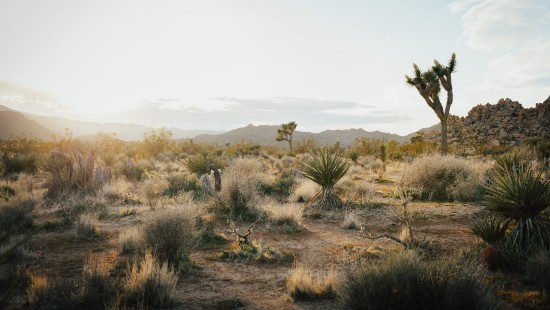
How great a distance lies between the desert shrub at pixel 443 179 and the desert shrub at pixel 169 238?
974 cm

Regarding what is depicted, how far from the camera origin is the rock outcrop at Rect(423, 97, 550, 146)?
4406 cm

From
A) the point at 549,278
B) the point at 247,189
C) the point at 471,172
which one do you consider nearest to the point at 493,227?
the point at 549,278

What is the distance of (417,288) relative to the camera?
4.27 meters

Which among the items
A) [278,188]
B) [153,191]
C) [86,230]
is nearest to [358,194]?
[278,188]

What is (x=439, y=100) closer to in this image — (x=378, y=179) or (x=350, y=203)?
(x=378, y=179)

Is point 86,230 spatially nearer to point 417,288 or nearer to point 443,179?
point 417,288

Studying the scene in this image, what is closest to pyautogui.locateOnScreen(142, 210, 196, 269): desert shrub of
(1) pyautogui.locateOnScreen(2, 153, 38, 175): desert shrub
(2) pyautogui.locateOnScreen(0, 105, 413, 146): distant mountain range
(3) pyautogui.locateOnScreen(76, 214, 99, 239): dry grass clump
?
(3) pyautogui.locateOnScreen(76, 214, 99, 239): dry grass clump

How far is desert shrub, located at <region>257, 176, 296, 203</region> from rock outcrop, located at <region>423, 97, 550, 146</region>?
33.2 meters

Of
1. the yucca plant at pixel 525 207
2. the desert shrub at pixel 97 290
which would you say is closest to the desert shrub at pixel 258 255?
the desert shrub at pixel 97 290

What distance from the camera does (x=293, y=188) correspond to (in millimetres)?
15039

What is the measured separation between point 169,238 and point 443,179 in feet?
36.4

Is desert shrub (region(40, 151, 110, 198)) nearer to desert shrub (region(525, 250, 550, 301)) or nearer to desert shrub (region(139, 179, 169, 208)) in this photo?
desert shrub (region(139, 179, 169, 208))

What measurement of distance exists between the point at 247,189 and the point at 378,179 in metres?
10.1

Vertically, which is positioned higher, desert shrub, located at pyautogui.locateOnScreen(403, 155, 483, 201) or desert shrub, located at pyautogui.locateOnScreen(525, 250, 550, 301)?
desert shrub, located at pyautogui.locateOnScreen(403, 155, 483, 201)
